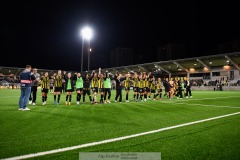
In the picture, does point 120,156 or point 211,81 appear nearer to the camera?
point 120,156

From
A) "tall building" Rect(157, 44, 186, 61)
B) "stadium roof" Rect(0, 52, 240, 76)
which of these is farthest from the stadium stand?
"tall building" Rect(157, 44, 186, 61)

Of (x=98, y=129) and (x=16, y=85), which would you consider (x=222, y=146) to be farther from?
(x=16, y=85)

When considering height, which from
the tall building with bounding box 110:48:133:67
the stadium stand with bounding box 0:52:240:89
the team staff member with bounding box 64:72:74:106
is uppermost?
the tall building with bounding box 110:48:133:67

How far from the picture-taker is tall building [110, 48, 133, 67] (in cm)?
10725

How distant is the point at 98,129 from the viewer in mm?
5395

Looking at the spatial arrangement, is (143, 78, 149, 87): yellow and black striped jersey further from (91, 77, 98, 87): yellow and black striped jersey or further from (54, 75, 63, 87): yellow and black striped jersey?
(54, 75, 63, 87): yellow and black striped jersey

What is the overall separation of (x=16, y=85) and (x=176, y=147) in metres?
51.6

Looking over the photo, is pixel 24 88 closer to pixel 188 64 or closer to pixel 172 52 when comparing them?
pixel 188 64

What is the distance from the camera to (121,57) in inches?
4254

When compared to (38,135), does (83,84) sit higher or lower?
higher

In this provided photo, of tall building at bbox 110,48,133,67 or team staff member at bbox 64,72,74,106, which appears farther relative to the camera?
tall building at bbox 110,48,133,67

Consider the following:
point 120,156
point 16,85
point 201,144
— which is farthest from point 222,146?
point 16,85

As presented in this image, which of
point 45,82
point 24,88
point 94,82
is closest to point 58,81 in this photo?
A: point 45,82

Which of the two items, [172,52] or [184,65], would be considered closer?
[184,65]
